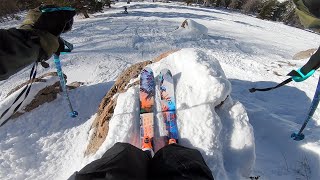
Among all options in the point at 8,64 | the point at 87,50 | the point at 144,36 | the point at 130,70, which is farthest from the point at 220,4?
the point at 8,64

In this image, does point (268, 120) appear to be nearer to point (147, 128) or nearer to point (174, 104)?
point (174, 104)

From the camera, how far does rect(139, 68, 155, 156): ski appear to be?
426 cm

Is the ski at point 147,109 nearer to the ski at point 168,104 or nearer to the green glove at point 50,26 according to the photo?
the ski at point 168,104

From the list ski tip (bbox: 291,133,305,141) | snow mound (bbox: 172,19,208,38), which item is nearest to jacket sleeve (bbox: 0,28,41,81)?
ski tip (bbox: 291,133,305,141)

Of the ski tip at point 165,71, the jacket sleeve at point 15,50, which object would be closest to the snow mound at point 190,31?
the ski tip at point 165,71

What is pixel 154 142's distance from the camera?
174 inches

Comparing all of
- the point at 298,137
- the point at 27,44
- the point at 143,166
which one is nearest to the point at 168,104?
the point at 143,166

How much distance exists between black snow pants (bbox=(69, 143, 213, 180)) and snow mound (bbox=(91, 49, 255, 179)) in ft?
2.18

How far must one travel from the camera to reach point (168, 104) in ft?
16.1

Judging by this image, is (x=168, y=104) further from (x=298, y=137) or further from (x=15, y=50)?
(x=15, y=50)

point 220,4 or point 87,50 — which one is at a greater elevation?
point 87,50

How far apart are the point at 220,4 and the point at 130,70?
6036 cm

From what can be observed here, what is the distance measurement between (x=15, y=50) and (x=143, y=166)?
178cm

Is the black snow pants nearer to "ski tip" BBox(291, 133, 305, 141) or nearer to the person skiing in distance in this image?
the person skiing in distance
